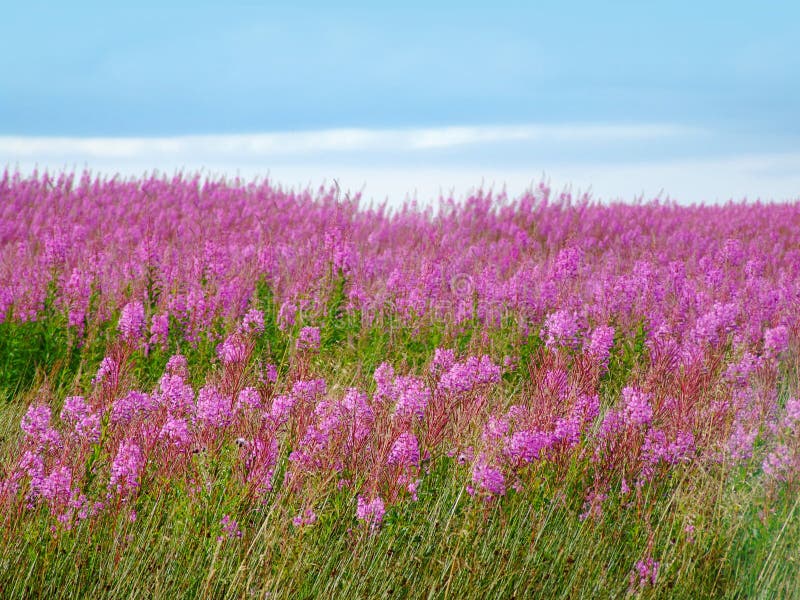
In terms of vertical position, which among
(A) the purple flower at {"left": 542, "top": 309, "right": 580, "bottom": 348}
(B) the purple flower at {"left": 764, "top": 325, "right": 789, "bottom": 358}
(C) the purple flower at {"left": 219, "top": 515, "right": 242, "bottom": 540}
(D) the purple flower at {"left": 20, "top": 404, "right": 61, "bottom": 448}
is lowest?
(C) the purple flower at {"left": 219, "top": 515, "right": 242, "bottom": 540}

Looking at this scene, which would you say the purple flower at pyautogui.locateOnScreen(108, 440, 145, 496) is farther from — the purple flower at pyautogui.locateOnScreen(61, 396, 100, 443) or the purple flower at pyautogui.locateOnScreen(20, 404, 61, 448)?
the purple flower at pyautogui.locateOnScreen(20, 404, 61, 448)

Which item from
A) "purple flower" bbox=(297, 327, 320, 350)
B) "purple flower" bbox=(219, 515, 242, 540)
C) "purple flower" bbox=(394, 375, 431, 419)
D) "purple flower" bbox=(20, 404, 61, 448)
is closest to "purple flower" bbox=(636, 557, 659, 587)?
"purple flower" bbox=(394, 375, 431, 419)

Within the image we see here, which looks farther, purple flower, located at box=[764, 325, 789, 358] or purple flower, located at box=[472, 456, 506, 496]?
purple flower, located at box=[764, 325, 789, 358]

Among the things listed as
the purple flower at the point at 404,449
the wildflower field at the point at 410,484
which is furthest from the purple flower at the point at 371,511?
the purple flower at the point at 404,449

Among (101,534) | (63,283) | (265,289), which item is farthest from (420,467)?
(63,283)

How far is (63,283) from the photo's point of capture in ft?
27.0

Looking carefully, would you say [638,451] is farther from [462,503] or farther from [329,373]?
[329,373]

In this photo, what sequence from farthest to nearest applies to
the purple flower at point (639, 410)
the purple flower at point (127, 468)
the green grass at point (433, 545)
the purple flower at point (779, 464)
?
the purple flower at point (779, 464) < the purple flower at point (639, 410) < the purple flower at point (127, 468) < the green grass at point (433, 545)

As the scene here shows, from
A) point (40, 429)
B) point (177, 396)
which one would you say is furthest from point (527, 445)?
point (40, 429)

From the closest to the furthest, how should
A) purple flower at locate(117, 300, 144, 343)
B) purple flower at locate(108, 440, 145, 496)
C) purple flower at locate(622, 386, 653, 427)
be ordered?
purple flower at locate(108, 440, 145, 496), purple flower at locate(622, 386, 653, 427), purple flower at locate(117, 300, 144, 343)

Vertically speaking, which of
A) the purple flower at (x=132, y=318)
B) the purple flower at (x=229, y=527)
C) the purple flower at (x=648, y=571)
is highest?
the purple flower at (x=132, y=318)

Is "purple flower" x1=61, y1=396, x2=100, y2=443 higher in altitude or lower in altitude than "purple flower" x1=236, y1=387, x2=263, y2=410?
lower

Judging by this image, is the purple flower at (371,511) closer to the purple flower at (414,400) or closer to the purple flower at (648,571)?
the purple flower at (414,400)

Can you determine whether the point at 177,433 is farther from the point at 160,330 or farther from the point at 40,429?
the point at 160,330
